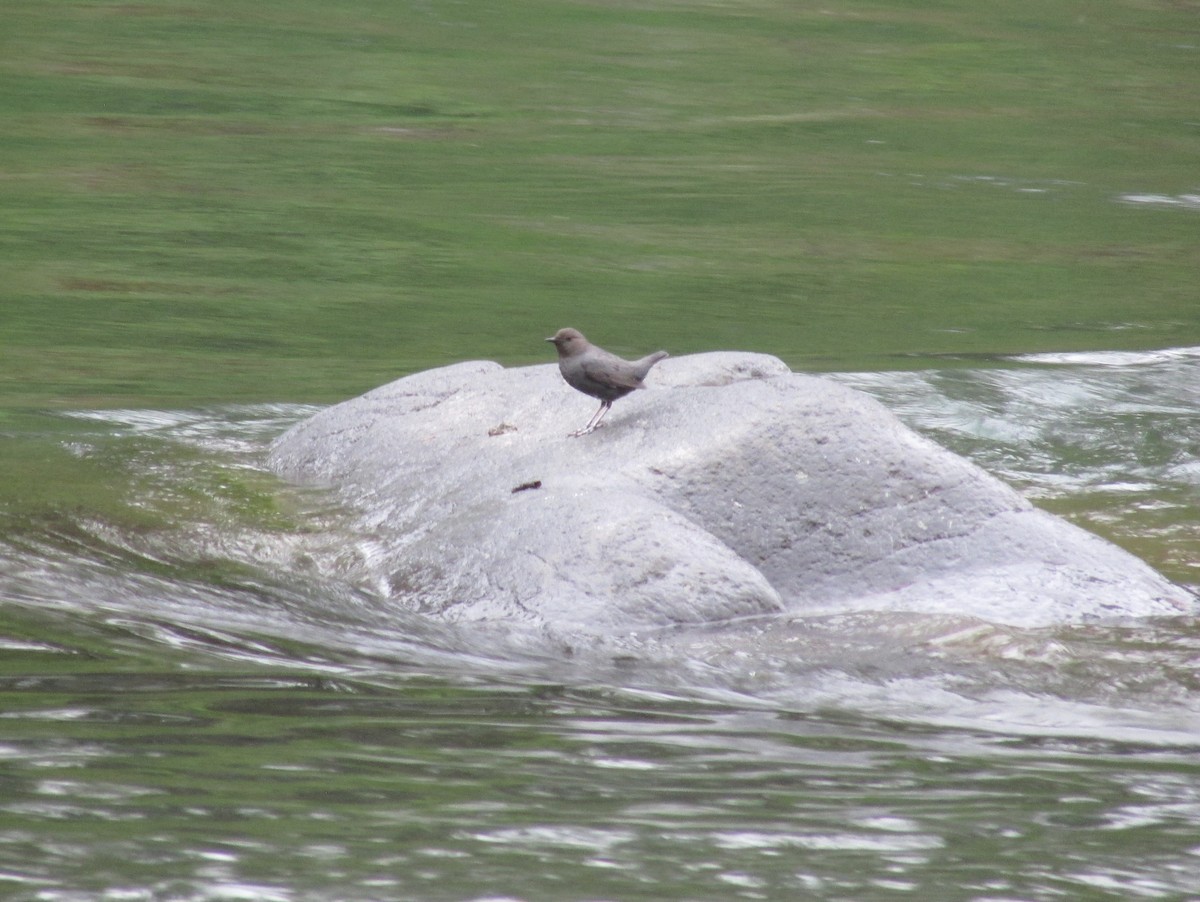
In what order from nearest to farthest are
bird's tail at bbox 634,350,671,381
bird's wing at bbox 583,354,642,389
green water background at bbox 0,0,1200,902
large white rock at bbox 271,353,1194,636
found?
green water background at bbox 0,0,1200,902, large white rock at bbox 271,353,1194,636, bird's wing at bbox 583,354,642,389, bird's tail at bbox 634,350,671,381

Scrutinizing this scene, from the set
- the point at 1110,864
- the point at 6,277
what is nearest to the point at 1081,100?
the point at 6,277

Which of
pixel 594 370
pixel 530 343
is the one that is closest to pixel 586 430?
pixel 594 370

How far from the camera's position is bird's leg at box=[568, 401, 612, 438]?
21.6ft

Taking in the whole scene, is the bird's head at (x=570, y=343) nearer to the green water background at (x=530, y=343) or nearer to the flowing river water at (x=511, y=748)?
the flowing river water at (x=511, y=748)

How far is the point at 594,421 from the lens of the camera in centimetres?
662

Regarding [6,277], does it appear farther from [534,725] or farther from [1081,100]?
[1081,100]

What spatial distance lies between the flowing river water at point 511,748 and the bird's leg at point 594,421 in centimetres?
89

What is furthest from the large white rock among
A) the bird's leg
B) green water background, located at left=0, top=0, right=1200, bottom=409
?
green water background, located at left=0, top=0, right=1200, bottom=409

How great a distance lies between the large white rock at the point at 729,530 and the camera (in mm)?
5605

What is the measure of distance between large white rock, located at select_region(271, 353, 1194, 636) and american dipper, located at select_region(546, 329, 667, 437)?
138 millimetres

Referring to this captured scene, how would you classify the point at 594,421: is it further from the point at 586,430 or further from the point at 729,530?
the point at 729,530

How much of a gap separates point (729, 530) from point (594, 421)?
2.61ft

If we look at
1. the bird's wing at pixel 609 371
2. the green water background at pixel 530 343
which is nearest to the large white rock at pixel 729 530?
the bird's wing at pixel 609 371

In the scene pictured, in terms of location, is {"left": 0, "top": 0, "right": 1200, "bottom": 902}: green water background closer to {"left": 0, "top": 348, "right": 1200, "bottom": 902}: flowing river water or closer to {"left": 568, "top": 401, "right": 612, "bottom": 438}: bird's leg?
{"left": 0, "top": 348, "right": 1200, "bottom": 902}: flowing river water
